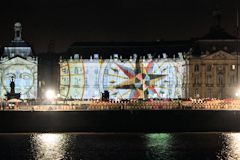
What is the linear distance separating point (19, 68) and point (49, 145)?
80.9 m

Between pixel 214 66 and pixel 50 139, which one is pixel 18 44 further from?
pixel 50 139

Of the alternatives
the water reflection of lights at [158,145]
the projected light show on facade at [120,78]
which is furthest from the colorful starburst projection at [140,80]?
the water reflection of lights at [158,145]

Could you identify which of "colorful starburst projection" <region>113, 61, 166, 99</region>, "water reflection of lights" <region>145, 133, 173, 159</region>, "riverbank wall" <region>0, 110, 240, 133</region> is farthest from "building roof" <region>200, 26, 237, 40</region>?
"water reflection of lights" <region>145, 133, 173, 159</region>

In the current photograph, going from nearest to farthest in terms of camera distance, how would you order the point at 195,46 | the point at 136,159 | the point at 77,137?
1. the point at 136,159
2. the point at 77,137
3. the point at 195,46

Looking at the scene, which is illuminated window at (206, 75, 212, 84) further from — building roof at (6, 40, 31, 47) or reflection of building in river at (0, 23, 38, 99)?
building roof at (6, 40, 31, 47)

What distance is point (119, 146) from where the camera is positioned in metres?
101

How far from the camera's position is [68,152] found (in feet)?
317

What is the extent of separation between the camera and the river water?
94438mm

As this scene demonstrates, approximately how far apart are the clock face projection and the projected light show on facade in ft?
26.1

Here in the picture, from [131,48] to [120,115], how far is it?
62.3m

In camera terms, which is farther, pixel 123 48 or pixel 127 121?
pixel 123 48

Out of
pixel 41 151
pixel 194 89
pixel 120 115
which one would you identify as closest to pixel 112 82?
pixel 194 89

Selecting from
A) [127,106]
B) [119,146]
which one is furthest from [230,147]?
[127,106]

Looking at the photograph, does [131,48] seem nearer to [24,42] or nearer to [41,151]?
[24,42]
